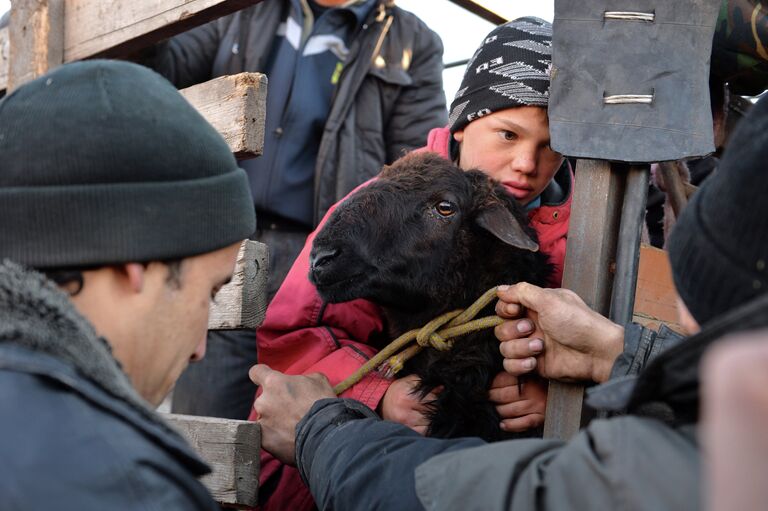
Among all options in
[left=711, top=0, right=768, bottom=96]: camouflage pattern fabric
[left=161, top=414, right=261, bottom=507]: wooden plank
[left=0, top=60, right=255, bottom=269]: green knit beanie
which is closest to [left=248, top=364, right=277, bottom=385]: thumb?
[left=161, top=414, right=261, bottom=507]: wooden plank

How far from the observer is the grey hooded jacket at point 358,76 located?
421 centimetres

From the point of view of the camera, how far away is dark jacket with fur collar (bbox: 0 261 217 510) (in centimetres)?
118

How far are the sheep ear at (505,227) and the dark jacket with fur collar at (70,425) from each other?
68.0 inches

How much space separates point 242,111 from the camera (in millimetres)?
2912

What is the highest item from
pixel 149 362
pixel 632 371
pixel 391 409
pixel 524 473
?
pixel 524 473

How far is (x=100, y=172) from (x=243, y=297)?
1.50 metres

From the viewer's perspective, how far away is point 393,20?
4.61 meters

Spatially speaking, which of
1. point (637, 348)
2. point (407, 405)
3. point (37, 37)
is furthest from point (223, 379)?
point (637, 348)

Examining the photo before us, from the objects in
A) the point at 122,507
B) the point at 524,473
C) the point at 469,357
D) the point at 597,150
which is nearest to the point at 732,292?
the point at 524,473

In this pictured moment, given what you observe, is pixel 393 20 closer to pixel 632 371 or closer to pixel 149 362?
pixel 632 371

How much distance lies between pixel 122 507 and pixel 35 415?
19cm

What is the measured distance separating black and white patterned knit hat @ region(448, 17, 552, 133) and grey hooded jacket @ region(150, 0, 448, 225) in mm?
851

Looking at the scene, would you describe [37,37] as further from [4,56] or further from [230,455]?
[230,455]

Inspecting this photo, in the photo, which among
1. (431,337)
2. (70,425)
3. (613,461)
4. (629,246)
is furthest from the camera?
(431,337)
